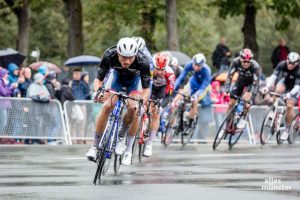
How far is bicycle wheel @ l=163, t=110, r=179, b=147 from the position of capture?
2475 centimetres

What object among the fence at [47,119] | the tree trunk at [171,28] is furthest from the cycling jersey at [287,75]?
the tree trunk at [171,28]

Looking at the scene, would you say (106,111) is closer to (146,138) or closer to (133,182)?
(133,182)

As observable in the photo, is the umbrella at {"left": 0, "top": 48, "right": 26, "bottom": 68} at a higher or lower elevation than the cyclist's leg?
higher

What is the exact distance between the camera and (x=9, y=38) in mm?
57344

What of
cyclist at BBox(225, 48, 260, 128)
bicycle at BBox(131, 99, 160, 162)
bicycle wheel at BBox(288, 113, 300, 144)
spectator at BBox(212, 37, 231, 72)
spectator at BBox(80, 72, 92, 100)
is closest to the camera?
bicycle at BBox(131, 99, 160, 162)

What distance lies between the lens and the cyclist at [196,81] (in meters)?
24.6

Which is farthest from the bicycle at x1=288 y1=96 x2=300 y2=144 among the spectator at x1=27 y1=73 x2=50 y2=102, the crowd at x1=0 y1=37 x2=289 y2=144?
the spectator at x1=27 y1=73 x2=50 y2=102

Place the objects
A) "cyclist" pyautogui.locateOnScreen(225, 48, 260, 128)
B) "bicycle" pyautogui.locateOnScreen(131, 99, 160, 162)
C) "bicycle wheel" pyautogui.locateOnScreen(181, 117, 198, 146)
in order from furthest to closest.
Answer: "bicycle wheel" pyautogui.locateOnScreen(181, 117, 198, 146) → "cyclist" pyautogui.locateOnScreen(225, 48, 260, 128) → "bicycle" pyautogui.locateOnScreen(131, 99, 160, 162)

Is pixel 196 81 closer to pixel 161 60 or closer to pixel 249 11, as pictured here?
pixel 161 60

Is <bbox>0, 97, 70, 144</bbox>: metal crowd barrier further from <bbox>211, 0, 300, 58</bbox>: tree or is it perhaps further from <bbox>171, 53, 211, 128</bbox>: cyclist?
<bbox>211, 0, 300, 58</bbox>: tree

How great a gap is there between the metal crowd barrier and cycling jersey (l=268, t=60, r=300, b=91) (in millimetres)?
4948

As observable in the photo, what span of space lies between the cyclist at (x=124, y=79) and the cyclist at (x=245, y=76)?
7938 millimetres

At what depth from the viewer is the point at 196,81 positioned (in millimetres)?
25266

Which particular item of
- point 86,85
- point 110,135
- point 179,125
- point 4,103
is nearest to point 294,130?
point 179,125
